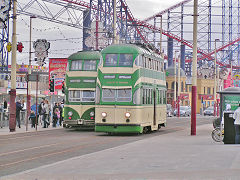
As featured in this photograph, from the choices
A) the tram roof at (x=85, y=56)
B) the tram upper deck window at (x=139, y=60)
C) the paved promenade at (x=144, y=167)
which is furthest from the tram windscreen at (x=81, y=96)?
the paved promenade at (x=144, y=167)

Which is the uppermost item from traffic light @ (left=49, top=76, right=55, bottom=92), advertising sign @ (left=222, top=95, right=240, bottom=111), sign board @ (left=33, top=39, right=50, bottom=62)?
sign board @ (left=33, top=39, right=50, bottom=62)

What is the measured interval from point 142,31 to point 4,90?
188ft

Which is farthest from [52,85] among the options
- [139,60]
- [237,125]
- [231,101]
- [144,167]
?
[144,167]

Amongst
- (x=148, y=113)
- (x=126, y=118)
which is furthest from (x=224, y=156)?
(x=148, y=113)

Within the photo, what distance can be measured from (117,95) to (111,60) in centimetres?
199

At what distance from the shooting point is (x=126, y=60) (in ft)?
107

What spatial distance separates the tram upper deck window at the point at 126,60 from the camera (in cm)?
3244

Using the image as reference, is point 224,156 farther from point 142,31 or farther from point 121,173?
point 142,31

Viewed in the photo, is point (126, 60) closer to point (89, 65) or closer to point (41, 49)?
point (89, 65)

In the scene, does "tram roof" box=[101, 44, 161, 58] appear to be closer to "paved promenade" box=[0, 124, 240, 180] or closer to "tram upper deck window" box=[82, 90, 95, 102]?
"tram upper deck window" box=[82, 90, 95, 102]

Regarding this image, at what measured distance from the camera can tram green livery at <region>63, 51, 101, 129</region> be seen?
122 feet

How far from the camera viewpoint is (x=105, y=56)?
32906 mm

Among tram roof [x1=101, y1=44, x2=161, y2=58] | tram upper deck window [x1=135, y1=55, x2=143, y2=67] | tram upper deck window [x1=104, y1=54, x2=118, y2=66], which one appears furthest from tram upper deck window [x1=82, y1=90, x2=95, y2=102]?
tram upper deck window [x1=135, y1=55, x2=143, y2=67]

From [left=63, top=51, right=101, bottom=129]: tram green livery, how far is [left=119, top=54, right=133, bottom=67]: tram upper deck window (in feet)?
17.0
